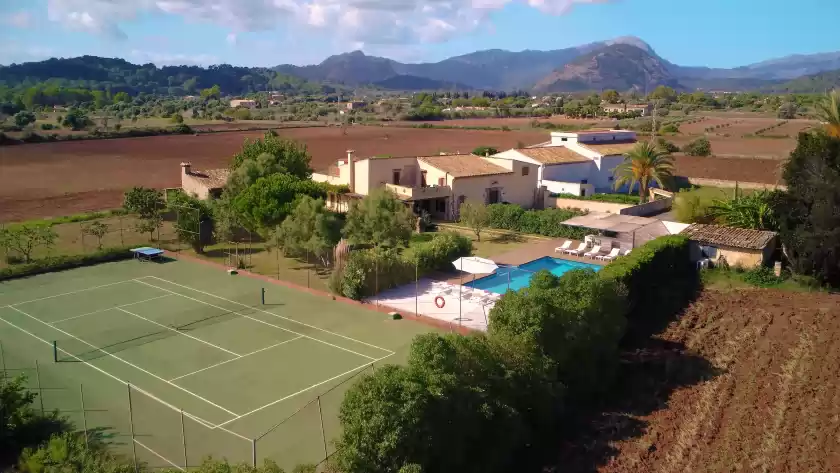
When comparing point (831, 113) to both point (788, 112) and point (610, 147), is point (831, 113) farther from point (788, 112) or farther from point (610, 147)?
point (788, 112)

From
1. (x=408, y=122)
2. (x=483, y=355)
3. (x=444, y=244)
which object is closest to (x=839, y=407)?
(x=483, y=355)

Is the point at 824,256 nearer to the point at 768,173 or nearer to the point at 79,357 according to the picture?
the point at 79,357

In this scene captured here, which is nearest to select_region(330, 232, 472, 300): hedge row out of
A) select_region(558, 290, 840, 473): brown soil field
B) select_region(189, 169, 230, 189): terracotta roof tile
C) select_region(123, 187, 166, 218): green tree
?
select_region(558, 290, 840, 473): brown soil field

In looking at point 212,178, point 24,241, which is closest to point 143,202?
point 212,178

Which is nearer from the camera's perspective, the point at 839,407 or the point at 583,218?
the point at 839,407

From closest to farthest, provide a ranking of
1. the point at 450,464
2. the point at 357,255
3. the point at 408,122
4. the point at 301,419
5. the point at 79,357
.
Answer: the point at 450,464, the point at 301,419, the point at 79,357, the point at 357,255, the point at 408,122

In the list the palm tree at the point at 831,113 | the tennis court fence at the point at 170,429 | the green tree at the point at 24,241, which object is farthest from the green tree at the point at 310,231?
the palm tree at the point at 831,113

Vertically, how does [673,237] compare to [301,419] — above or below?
above

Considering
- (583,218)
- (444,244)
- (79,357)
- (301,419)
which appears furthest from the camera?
(583,218)
